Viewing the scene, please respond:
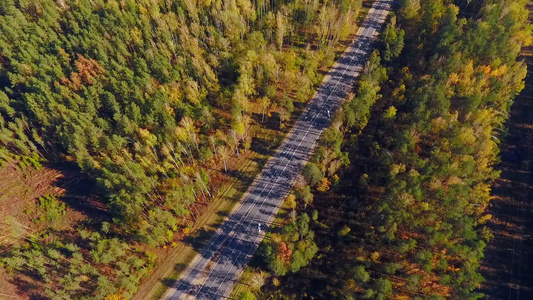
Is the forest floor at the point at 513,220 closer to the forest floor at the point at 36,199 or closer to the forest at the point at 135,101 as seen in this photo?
the forest at the point at 135,101

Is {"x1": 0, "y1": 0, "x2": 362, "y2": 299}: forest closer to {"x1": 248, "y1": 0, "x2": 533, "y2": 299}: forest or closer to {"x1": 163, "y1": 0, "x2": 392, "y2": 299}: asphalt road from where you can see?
{"x1": 163, "y1": 0, "x2": 392, "y2": 299}: asphalt road

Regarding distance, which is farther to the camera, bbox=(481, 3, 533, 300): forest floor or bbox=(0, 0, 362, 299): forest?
bbox=(481, 3, 533, 300): forest floor

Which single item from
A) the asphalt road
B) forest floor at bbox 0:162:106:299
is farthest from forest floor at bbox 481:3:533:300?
forest floor at bbox 0:162:106:299

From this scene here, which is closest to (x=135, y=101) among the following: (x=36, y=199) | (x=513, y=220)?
(x=36, y=199)

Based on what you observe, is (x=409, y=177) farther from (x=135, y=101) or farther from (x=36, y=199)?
(x=36, y=199)

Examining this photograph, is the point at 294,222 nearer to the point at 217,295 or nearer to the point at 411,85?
the point at 217,295
